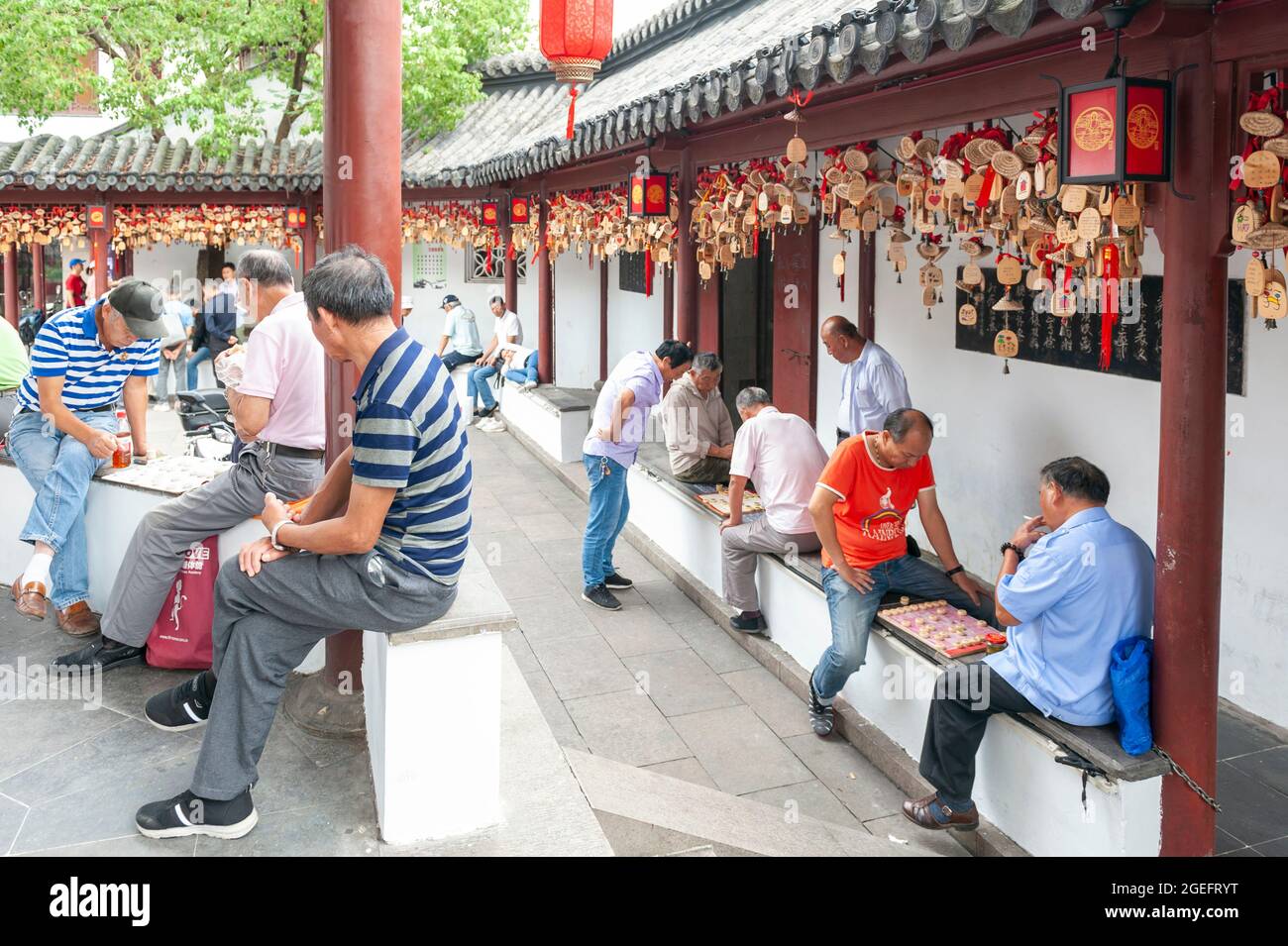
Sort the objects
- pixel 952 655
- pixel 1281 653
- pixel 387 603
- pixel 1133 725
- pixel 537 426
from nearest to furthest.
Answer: pixel 387 603
pixel 1133 725
pixel 952 655
pixel 1281 653
pixel 537 426

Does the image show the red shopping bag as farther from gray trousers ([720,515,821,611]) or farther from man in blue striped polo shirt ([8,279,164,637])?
gray trousers ([720,515,821,611])

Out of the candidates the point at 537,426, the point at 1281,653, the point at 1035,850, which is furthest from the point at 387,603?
the point at 537,426


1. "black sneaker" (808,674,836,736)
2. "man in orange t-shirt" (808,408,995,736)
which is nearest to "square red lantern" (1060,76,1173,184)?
"man in orange t-shirt" (808,408,995,736)

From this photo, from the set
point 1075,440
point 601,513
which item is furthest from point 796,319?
point 1075,440

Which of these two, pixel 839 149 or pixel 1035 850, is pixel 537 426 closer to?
pixel 839 149

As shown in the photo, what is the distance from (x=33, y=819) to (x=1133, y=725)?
3463 millimetres

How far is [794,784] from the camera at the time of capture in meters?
4.62

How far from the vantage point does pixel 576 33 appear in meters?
6.06

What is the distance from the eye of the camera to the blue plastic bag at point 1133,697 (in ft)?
11.9

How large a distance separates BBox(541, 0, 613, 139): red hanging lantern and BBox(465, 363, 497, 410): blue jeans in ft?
25.6

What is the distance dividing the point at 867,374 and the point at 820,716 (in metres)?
2.25

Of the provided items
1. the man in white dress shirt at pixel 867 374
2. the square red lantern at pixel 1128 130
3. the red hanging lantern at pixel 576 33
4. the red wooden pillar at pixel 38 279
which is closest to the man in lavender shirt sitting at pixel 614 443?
the man in white dress shirt at pixel 867 374

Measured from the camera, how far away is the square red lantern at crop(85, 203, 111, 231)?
14.0m

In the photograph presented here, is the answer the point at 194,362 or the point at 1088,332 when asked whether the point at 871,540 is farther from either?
the point at 194,362
